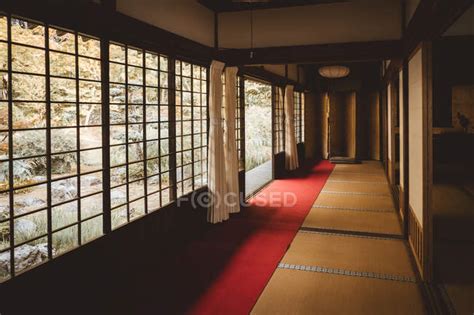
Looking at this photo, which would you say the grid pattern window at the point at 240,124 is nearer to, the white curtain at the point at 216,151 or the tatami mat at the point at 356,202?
the white curtain at the point at 216,151

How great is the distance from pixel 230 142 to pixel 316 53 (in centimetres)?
153

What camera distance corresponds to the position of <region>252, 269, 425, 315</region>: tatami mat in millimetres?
2734

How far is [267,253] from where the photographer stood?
12.7ft

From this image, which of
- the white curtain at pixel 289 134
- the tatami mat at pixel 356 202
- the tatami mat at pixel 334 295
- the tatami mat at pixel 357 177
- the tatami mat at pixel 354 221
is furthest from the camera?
the white curtain at pixel 289 134

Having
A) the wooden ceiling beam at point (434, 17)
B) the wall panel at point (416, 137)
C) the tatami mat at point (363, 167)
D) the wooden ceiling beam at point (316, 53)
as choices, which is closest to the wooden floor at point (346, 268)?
the wall panel at point (416, 137)

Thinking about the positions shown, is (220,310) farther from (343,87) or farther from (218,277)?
(343,87)

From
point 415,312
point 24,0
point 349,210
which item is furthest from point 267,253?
point 24,0

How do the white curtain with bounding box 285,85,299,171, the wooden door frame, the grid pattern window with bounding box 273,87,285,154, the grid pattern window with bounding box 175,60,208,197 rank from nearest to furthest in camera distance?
the wooden door frame → the grid pattern window with bounding box 175,60,208,197 → the grid pattern window with bounding box 273,87,285,154 → the white curtain with bounding box 285,85,299,171

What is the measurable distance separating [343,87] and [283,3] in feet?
24.4

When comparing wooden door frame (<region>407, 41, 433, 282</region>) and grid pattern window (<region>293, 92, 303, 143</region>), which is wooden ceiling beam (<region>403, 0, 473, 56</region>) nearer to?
wooden door frame (<region>407, 41, 433, 282</region>)

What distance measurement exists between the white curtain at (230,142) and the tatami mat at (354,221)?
3.29 feet

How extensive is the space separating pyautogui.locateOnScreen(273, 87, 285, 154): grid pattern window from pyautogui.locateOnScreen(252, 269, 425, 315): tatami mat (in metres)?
5.36

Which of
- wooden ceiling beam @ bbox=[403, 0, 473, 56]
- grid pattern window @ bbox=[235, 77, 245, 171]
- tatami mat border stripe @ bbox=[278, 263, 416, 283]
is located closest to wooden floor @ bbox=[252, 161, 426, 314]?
tatami mat border stripe @ bbox=[278, 263, 416, 283]

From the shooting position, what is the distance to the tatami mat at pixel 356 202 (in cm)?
577
